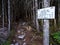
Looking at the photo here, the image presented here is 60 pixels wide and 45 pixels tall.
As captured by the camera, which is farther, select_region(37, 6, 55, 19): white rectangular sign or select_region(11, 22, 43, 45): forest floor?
select_region(11, 22, 43, 45): forest floor

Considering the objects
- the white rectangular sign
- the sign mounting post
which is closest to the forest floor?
the sign mounting post

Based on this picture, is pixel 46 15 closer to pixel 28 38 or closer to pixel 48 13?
pixel 48 13

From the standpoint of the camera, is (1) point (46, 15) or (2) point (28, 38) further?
(2) point (28, 38)

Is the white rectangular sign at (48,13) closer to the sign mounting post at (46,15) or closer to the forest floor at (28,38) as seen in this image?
the sign mounting post at (46,15)

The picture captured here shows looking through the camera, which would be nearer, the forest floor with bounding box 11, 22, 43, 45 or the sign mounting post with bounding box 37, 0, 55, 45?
the sign mounting post with bounding box 37, 0, 55, 45

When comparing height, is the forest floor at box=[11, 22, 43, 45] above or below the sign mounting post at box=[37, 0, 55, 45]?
below

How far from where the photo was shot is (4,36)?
42.8 ft

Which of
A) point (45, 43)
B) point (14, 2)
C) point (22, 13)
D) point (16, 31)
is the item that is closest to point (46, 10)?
point (45, 43)

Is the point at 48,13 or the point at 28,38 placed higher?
the point at 48,13

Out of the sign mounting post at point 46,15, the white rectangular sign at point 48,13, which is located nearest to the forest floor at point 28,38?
the sign mounting post at point 46,15

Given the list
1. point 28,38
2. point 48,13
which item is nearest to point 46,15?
point 48,13

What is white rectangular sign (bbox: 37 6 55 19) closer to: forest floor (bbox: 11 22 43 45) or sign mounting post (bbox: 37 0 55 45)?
sign mounting post (bbox: 37 0 55 45)

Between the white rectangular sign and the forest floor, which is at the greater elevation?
the white rectangular sign

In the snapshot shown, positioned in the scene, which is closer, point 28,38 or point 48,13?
A: point 48,13
